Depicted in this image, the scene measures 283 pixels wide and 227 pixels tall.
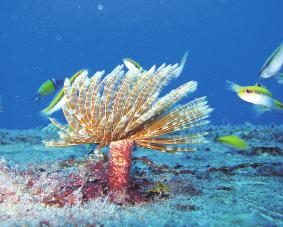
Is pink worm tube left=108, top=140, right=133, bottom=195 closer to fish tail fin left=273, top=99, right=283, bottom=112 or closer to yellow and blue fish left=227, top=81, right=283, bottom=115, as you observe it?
yellow and blue fish left=227, top=81, right=283, bottom=115

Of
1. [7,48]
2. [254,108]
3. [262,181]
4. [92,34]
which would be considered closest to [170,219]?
[262,181]

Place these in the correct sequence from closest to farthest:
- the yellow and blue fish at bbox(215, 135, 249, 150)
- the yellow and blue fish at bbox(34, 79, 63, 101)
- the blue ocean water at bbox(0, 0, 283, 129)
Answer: the yellow and blue fish at bbox(215, 135, 249, 150), the yellow and blue fish at bbox(34, 79, 63, 101), the blue ocean water at bbox(0, 0, 283, 129)

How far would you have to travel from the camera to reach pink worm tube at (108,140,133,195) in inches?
136

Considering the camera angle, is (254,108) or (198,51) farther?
(198,51)

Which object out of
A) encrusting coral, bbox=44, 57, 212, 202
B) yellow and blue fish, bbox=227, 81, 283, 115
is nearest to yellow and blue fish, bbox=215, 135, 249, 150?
yellow and blue fish, bbox=227, 81, 283, 115

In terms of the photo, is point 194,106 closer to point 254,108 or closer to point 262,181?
point 262,181

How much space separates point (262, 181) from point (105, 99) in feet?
8.76

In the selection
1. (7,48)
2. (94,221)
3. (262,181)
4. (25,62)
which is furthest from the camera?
(25,62)

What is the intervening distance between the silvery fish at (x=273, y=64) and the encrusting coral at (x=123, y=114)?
8.41 ft

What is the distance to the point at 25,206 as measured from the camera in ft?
9.75

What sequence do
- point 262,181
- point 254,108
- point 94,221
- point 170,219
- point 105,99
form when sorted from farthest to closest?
point 254,108 < point 262,181 < point 105,99 < point 170,219 < point 94,221

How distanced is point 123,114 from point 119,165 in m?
0.59

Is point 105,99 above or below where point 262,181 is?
above

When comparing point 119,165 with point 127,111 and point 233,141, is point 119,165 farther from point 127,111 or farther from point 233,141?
point 233,141
